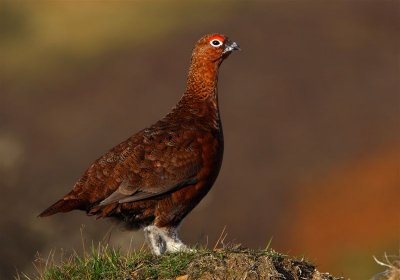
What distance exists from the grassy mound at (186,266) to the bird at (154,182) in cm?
68

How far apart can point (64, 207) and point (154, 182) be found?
771 millimetres

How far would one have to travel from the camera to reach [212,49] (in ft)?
29.5

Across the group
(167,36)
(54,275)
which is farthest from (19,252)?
(167,36)

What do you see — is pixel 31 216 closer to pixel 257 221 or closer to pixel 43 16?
pixel 257 221

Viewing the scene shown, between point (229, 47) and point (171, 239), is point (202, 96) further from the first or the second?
point (171, 239)

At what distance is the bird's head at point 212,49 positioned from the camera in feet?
29.5

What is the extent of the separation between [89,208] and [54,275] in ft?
3.29

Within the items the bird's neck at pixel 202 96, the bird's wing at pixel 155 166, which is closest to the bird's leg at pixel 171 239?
the bird's wing at pixel 155 166

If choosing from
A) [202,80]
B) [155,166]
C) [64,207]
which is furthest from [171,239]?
[202,80]

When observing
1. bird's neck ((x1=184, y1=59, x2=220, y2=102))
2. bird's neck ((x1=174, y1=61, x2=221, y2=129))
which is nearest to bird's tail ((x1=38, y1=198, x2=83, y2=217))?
bird's neck ((x1=174, y1=61, x2=221, y2=129))

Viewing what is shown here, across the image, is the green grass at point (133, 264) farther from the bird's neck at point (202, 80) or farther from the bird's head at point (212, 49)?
the bird's head at point (212, 49)

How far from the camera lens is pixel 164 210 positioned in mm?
7871

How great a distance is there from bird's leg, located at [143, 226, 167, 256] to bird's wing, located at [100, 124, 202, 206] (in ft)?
1.03

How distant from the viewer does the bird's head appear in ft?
29.5
